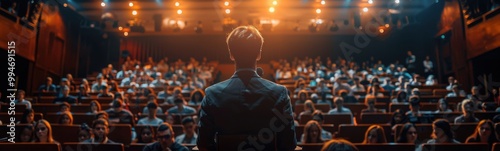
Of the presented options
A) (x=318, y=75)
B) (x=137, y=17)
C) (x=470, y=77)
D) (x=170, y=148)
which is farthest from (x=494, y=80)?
(x=137, y=17)

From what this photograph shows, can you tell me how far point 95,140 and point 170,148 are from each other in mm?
1157

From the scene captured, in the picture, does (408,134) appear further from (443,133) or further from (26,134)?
(26,134)

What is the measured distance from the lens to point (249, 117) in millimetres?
1534

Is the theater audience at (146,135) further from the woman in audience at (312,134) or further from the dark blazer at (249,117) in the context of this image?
the dark blazer at (249,117)

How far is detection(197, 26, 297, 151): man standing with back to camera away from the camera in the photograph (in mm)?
1522

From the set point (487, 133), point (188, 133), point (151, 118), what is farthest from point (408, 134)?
point (151, 118)

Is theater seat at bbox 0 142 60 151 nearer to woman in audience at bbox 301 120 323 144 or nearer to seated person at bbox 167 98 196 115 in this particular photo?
woman in audience at bbox 301 120 323 144

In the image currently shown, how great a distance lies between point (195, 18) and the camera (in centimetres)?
1457

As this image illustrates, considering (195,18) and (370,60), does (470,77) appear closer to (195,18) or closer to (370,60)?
(370,60)

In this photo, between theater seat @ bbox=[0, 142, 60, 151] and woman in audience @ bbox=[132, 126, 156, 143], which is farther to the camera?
woman in audience @ bbox=[132, 126, 156, 143]

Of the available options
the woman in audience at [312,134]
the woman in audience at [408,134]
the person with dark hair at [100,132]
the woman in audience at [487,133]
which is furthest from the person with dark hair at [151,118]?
the woman in audience at [487,133]

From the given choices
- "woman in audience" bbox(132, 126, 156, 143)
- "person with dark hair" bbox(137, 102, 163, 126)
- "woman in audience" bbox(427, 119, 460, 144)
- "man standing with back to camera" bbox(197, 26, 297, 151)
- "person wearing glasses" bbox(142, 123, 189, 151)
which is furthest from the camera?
"person with dark hair" bbox(137, 102, 163, 126)

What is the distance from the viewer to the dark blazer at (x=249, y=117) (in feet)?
5.01

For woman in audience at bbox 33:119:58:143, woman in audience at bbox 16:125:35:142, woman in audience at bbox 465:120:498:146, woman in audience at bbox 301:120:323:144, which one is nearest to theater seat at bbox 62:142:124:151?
woman in audience at bbox 33:119:58:143
